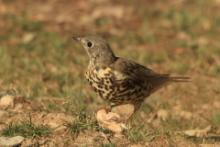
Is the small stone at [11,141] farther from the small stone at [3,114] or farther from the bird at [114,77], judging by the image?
the bird at [114,77]

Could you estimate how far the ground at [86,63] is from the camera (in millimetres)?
6883

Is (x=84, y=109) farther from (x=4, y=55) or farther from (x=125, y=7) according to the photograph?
(x=125, y=7)

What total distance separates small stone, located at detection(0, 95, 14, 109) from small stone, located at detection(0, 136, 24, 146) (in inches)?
40.7

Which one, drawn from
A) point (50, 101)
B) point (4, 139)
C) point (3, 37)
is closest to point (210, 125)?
point (50, 101)

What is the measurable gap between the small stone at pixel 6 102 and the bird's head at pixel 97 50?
3.38ft

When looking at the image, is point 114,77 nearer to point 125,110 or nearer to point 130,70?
point 130,70

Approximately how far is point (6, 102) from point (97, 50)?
3.94 feet

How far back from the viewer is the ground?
688 cm

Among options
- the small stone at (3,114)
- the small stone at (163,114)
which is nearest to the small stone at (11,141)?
the small stone at (3,114)

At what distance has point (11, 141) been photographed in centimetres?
645

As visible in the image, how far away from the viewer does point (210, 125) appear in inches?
328

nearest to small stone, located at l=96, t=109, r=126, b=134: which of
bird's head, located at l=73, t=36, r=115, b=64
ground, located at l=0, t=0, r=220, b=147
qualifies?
ground, located at l=0, t=0, r=220, b=147

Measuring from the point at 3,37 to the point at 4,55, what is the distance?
1.14 metres

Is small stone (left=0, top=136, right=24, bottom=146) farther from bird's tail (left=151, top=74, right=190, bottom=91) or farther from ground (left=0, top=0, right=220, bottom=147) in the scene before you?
bird's tail (left=151, top=74, right=190, bottom=91)
